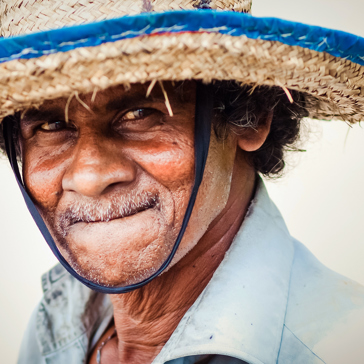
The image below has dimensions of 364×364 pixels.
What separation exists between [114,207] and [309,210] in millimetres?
2226

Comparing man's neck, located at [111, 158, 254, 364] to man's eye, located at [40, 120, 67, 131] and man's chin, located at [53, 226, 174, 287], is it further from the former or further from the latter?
Answer: man's eye, located at [40, 120, 67, 131]

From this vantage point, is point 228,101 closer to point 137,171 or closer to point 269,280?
point 137,171

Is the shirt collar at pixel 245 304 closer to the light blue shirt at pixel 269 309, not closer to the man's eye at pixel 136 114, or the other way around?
the light blue shirt at pixel 269 309

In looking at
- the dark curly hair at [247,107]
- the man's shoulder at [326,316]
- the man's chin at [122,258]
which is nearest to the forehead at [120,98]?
the dark curly hair at [247,107]

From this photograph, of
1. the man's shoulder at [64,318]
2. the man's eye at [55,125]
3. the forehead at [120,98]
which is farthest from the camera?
the man's shoulder at [64,318]

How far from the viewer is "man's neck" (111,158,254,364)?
139 centimetres

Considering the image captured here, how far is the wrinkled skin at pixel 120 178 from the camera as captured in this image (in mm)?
1089

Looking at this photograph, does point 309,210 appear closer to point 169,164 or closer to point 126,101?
point 169,164

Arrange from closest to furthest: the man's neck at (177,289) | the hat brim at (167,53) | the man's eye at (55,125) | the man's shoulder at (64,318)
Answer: the hat brim at (167,53) → the man's eye at (55,125) → the man's neck at (177,289) → the man's shoulder at (64,318)

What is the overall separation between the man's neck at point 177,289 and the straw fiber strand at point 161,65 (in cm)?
63

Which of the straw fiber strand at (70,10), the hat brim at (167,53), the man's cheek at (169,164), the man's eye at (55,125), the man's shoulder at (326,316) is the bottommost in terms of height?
the man's shoulder at (326,316)

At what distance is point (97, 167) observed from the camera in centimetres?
106

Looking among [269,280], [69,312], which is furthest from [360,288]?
[69,312]

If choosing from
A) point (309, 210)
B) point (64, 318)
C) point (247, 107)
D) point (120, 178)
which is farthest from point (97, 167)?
point (309, 210)
